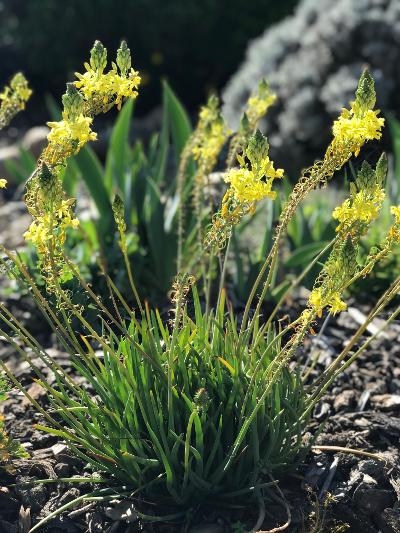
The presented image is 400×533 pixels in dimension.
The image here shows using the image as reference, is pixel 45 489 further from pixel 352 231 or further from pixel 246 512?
pixel 352 231

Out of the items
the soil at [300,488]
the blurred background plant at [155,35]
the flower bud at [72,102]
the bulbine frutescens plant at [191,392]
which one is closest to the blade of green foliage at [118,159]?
the soil at [300,488]

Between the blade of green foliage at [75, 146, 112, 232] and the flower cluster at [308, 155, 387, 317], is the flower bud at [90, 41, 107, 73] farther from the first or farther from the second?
the blade of green foliage at [75, 146, 112, 232]

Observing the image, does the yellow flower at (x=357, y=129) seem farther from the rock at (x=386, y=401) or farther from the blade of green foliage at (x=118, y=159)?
the blade of green foliage at (x=118, y=159)

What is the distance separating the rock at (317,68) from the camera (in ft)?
19.0

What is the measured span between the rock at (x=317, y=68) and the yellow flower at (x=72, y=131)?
4162 mm

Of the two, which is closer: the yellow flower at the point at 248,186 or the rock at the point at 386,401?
the yellow flower at the point at 248,186

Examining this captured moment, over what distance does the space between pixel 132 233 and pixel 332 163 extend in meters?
1.94

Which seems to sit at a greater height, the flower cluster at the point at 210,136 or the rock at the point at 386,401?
the flower cluster at the point at 210,136

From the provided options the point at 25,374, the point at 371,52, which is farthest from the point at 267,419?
the point at 371,52

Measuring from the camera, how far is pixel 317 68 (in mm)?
5965

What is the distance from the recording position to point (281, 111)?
6.24 metres

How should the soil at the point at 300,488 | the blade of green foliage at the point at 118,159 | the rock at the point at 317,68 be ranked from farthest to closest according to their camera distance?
the rock at the point at 317,68 < the blade of green foliage at the point at 118,159 < the soil at the point at 300,488

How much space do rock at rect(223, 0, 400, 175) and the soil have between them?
352 cm

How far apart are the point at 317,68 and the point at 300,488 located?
14.2ft
